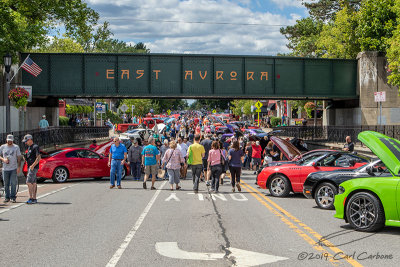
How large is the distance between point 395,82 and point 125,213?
2538cm

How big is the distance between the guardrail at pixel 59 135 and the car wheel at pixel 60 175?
4.75 meters

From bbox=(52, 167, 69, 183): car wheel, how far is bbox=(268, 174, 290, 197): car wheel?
8.78m

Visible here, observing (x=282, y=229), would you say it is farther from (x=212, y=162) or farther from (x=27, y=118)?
(x=27, y=118)

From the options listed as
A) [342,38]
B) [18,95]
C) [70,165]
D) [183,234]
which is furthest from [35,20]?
[183,234]

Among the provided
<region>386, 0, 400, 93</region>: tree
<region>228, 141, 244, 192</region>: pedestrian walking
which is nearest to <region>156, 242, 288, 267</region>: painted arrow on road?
<region>228, 141, 244, 192</region>: pedestrian walking

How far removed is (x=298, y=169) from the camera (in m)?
16.0

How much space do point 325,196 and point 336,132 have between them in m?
24.7

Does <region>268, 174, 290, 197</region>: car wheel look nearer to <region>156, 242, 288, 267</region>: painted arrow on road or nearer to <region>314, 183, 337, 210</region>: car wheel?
<region>314, 183, 337, 210</region>: car wheel

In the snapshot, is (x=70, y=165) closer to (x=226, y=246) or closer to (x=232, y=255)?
(x=226, y=246)

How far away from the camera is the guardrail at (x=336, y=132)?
3034 cm

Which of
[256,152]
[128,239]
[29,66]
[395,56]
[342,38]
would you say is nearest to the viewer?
[128,239]

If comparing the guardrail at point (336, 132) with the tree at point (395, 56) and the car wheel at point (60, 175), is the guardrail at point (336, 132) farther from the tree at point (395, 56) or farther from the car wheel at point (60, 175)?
the car wheel at point (60, 175)

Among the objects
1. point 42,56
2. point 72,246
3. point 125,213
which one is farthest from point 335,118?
point 72,246

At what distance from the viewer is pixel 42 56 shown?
35062 millimetres
